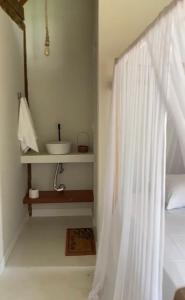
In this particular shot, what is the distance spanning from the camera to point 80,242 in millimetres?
3586

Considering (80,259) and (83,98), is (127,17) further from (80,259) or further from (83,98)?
(80,259)

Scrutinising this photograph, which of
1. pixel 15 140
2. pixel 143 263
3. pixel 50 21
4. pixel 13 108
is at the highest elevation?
pixel 50 21

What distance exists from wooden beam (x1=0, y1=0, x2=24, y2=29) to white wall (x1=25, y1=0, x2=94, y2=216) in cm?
21

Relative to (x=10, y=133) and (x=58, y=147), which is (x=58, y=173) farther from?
(x=10, y=133)

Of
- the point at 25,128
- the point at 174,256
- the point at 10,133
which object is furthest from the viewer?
the point at 25,128

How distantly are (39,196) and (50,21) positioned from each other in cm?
239

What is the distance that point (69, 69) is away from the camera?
14.3 feet

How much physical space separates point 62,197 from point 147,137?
9.37 ft

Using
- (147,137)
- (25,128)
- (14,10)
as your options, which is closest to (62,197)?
(25,128)

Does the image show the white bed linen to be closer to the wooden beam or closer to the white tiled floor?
the white tiled floor

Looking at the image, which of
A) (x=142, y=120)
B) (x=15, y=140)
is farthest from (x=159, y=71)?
(x=15, y=140)

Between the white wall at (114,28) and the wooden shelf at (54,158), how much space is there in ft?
3.73

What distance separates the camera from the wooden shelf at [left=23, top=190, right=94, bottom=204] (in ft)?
13.3

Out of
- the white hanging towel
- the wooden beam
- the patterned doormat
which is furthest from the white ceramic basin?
the wooden beam
